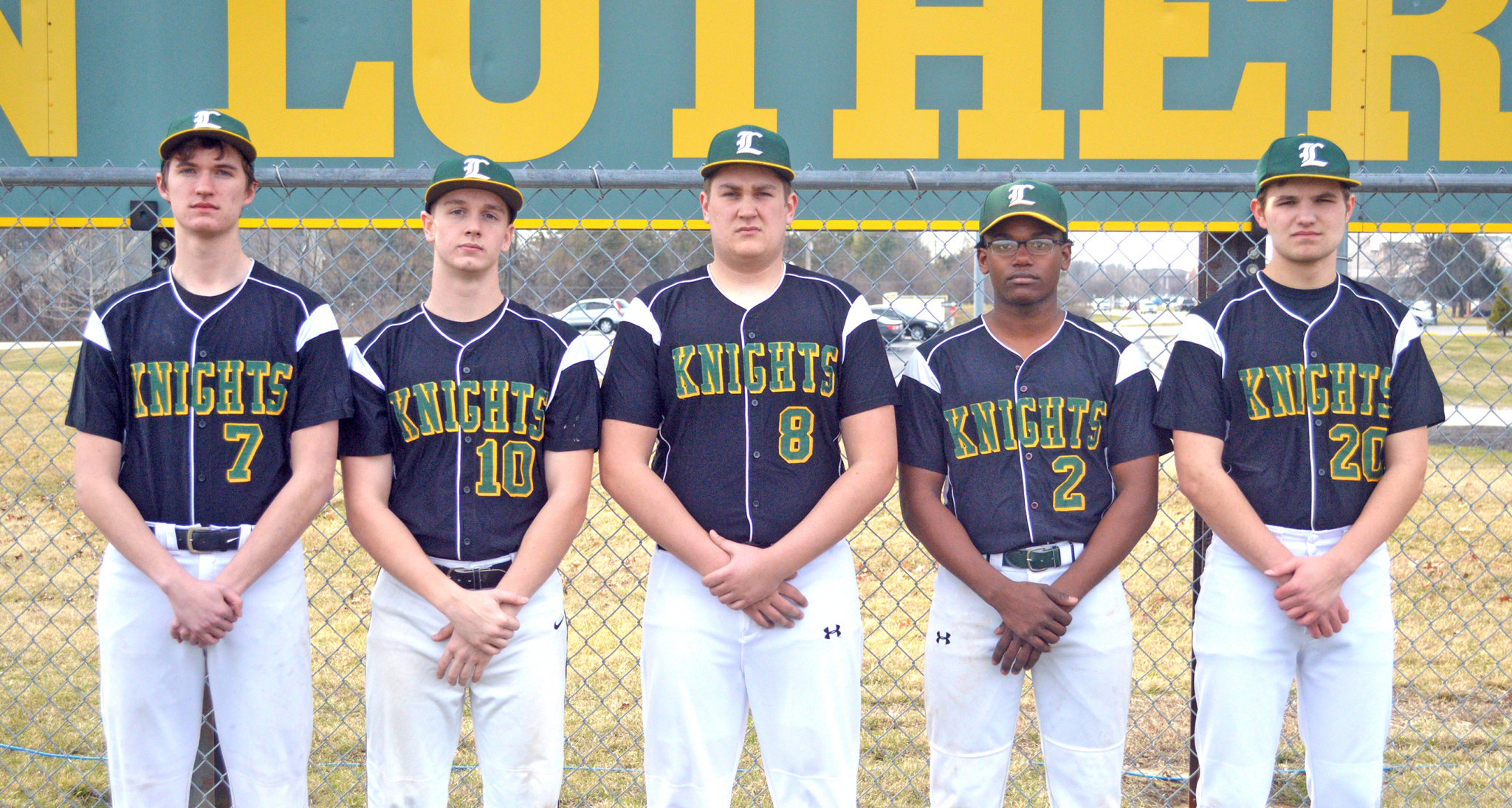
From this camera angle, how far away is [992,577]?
8.63 ft

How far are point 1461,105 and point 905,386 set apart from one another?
235 cm

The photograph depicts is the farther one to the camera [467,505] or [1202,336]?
[1202,336]

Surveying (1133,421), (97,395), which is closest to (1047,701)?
(1133,421)

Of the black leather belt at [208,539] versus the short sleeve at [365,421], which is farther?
the short sleeve at [365,421]

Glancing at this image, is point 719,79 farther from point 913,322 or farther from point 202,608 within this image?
point 202,608

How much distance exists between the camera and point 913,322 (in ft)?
14.3

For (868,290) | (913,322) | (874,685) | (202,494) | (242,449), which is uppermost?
(868,290)

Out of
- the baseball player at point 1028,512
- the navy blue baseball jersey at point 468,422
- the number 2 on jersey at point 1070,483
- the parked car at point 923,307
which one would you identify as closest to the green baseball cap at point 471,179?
the navy blue baseball jersey at point 468,422

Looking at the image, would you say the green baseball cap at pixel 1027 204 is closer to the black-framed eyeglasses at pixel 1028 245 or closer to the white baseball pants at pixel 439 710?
the black-framed eyeglasses at pixel 1028 245

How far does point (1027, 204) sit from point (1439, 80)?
1.93 metres

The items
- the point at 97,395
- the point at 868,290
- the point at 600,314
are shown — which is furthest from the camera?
the point at 600,314

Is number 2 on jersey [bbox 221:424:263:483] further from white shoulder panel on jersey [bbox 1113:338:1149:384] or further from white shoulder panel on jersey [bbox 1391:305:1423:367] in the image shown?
white shoulder panel on jersey [bbox 1391:305:1423:367]

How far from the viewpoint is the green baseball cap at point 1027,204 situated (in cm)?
276

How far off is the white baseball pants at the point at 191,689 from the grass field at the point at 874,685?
80cm
